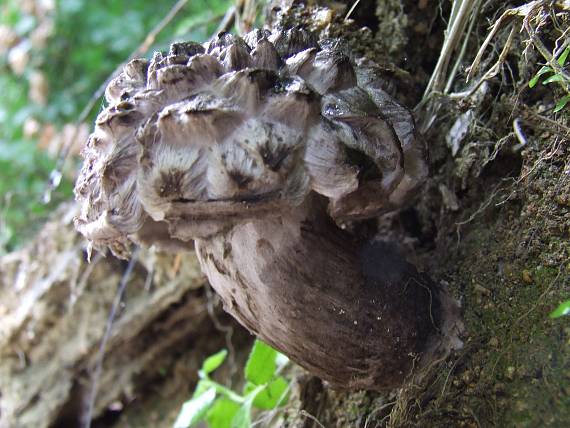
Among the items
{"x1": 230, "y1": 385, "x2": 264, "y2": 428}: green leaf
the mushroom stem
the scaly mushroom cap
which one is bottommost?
{"x1": 230, "y1": 385, "x2": 264, "y2": 428}: green leaf

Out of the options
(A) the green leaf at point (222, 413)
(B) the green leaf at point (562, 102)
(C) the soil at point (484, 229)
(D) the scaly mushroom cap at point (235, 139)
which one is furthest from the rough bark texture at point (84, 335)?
(B) the green leaf at point (562, 102)

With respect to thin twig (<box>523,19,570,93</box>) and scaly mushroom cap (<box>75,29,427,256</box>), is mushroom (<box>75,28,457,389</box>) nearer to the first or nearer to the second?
scaly mushroom cap (<box>75,29,427,256</box>)

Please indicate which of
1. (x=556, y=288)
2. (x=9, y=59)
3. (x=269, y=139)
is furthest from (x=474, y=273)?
(x=9, y=59)

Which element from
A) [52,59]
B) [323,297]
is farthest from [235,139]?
[52,59]

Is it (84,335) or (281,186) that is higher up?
(281,186)

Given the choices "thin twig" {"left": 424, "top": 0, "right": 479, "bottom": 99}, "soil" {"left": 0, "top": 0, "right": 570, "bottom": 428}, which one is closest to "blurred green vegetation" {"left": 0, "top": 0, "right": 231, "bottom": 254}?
"soil" {"left": 0, "top": 0, "right": 570, "bottom": 428}

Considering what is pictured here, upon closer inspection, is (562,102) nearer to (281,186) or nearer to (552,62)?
(552,62)

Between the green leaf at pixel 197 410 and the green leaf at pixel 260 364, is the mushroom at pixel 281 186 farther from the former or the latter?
the green leaf at pixel 197 410
